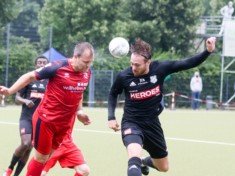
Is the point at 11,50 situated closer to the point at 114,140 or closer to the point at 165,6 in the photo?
the point at 165,6

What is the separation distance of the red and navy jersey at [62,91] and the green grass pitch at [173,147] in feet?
8.89

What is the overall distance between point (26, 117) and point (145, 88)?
2.35 m

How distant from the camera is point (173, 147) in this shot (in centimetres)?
1517

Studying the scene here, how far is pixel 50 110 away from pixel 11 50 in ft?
81.3

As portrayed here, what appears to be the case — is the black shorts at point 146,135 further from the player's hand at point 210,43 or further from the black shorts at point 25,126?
the black shorts at point 25,126

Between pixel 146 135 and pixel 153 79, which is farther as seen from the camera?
pixel 146 135

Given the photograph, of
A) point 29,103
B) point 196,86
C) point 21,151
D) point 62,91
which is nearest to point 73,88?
point 62,91

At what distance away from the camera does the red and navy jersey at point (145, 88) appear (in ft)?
28.1

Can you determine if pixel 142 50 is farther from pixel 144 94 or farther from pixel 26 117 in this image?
pixel 26 117

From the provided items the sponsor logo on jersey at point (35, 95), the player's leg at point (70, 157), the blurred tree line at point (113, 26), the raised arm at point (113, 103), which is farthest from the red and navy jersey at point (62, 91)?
the blurred tree line at point (113, 26)

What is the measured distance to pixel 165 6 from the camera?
3912 centimetres

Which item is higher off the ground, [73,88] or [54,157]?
[73,88]

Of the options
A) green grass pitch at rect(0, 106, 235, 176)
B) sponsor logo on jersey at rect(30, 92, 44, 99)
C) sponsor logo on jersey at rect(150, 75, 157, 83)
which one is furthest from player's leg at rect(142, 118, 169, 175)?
sponsor logo on jersey at rect(30, 92, 44, 99)

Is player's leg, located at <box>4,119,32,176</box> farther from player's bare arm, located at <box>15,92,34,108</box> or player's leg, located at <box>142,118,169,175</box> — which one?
player's leg, located at <box>142,118,169,175</box>
